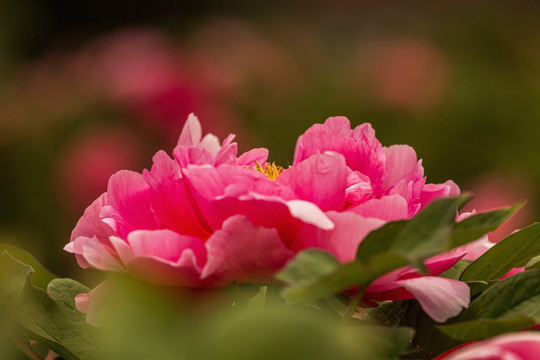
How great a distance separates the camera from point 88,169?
157 cm

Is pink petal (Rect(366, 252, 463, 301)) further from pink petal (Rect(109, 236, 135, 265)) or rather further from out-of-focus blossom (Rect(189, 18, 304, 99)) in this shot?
out-of-focus blossom (Rect(189, 18, 304, 99))

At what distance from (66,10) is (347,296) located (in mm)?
4021

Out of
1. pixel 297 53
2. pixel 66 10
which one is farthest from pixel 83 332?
pixel 66 10

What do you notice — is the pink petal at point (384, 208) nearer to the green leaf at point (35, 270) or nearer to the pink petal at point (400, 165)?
the pink petal at point (400, 165)

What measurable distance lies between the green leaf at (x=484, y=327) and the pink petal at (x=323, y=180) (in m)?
0.06

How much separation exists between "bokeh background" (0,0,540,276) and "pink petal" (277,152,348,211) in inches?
40.9

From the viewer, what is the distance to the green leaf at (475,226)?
218 millimetres

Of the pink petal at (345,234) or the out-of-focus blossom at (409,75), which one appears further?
the out-of-focus blossom at (409,75)

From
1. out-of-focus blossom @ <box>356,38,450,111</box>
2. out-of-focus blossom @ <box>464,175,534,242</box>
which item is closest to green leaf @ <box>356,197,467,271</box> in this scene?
out-of-focus blossom @ <box>464,175,534,242</box>

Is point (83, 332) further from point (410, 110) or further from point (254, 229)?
point (410, 110)

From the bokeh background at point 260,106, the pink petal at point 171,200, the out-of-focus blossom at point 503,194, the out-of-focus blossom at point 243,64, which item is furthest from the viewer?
the out-of-focus blossom at point 243,64

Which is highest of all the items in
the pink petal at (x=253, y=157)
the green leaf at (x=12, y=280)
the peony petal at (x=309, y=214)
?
the peony petal at (x=309, y=214)

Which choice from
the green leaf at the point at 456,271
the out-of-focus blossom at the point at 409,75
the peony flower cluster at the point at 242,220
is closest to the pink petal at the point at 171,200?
the peony flower cluster at the point at 242,220

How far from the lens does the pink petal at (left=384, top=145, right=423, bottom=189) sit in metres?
0.32
